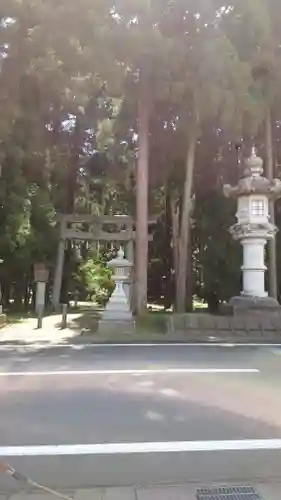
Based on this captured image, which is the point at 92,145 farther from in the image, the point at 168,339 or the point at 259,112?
the point at 168,339

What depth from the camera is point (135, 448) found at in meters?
4.69

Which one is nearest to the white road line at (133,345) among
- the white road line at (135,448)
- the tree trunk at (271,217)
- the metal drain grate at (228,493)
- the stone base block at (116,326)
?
the stone base block at (116,326)

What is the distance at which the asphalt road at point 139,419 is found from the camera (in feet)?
13.9

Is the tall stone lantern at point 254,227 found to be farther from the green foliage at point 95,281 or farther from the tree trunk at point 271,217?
the green foliage at point 95,281

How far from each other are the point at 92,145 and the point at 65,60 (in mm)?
12726

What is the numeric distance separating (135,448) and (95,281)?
3165 cm

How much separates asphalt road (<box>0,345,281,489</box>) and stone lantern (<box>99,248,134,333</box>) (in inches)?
182

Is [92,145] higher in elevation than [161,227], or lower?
higher

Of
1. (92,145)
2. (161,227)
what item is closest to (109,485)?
(161,227)

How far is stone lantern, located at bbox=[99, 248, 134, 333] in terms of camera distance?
14664mm

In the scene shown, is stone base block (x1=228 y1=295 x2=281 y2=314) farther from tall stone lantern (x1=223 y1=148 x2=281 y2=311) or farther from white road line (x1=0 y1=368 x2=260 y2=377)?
white road line (x1=0 y1=368 x2=260 y2=377)

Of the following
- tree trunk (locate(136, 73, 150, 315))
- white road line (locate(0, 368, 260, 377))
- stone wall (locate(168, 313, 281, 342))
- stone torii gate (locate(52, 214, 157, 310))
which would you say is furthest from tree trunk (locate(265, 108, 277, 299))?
white road line (locate(0, 368, 260, 377))

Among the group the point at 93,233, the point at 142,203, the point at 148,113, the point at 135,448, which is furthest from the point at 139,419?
the point at 93,233

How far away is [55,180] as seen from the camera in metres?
25.7
